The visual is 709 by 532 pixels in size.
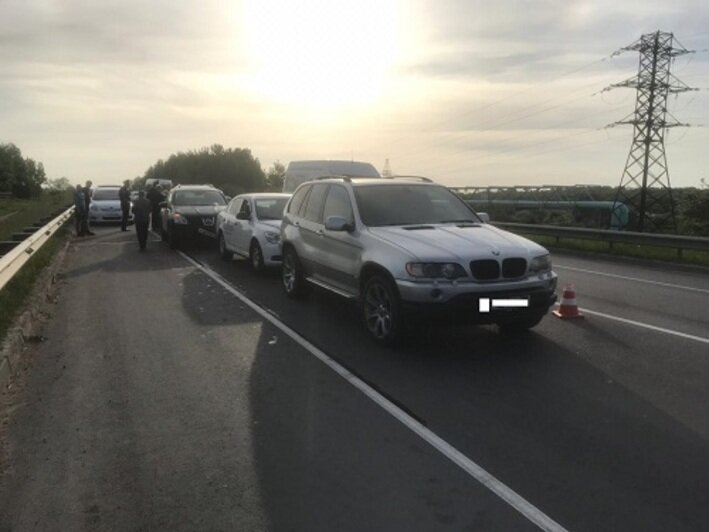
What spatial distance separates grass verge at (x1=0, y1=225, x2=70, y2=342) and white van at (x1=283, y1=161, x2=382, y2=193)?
640 cm

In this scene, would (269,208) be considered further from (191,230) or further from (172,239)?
(172,239)

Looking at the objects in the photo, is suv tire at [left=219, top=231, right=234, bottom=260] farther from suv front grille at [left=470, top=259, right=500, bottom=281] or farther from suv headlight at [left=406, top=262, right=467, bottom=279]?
suv front grille at [left=470, top=259, right=500, bottom=281]

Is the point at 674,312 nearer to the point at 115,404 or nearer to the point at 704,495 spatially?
the point at 704,495

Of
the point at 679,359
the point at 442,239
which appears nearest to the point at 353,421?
the point at 442,239

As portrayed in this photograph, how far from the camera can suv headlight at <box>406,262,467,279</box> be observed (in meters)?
7.06

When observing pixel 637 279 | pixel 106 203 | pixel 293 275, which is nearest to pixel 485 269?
pixel 293 275

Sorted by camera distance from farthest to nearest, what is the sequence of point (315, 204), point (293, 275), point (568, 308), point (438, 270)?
point (293, 275), point (315, 204), point (568, 308), point (438, 270)

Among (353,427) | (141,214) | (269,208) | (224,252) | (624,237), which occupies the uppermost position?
(269,208)

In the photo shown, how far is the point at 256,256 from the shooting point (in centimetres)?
1357

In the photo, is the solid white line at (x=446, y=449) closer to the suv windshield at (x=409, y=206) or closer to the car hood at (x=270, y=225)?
the suv windshield at (x=409, y=206)

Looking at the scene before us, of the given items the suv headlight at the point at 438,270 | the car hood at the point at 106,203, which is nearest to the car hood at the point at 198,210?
the car hood at the point at 106,203

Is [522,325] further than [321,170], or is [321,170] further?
[321,170]

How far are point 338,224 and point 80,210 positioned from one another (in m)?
17.8

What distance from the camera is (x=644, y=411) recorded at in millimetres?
5441
